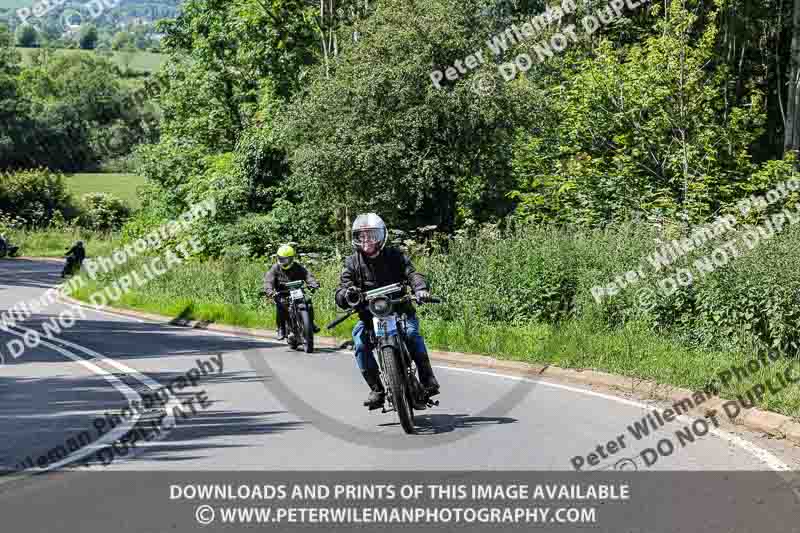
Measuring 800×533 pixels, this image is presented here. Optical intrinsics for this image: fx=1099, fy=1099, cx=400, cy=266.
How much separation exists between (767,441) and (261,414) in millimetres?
5149

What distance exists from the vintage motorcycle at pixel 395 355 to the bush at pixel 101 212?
74.1 metres

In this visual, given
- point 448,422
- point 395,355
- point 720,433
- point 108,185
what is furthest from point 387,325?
point 108,185

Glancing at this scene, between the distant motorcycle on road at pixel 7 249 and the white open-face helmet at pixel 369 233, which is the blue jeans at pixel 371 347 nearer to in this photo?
the white open-face helmet at pixel 369 233

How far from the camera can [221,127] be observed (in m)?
54.0

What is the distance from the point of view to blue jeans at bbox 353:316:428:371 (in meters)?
10.2

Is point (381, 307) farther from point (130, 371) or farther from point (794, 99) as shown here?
point (794, 99)

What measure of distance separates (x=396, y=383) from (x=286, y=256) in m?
10.4

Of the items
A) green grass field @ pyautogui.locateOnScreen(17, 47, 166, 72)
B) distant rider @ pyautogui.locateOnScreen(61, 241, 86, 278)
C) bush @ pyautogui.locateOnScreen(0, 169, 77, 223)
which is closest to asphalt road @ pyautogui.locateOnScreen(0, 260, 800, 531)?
distant rider @ pyautogui.locateOnScreen(61, 241, 86, 278)

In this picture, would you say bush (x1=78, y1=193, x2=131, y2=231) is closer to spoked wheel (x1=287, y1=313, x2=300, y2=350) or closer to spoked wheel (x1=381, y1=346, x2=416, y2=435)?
spoked wheel (x1=287, y1=313, x2=300, y2=350)

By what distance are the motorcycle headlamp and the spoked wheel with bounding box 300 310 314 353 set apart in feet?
30.5

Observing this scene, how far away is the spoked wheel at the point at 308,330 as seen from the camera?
19250mm

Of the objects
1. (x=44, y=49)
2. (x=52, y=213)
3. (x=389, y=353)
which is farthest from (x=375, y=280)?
(x=44, y=49)

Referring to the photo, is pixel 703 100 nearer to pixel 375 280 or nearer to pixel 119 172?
pixel 375 280

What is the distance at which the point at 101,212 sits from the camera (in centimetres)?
8238
